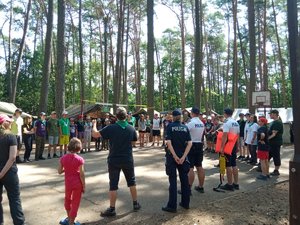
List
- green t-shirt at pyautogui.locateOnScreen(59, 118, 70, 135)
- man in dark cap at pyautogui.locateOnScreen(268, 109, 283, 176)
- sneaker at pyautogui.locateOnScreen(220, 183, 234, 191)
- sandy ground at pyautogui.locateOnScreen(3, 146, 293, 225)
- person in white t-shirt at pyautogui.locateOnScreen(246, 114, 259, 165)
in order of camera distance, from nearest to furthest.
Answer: sandy ground at pyautogui.locateOnScreen(3, 146, 293, 225) < sneaker at pyautogui.locateOnScreen(220, 183, 234, 191) < man in dark cap at pyautogui.locateOnScreen(268, 109, 283, 176) < person in white t-shirt at pyautogui.locateOnScreen(246, 114, 259, 165) < green t-shirt at pyautogui.locateOnScreen(59, 118, 70, 135)

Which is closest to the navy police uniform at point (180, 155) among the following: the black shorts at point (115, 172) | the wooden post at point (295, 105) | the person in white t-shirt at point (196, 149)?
the black shorts at point (115, 172)

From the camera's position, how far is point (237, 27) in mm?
34062

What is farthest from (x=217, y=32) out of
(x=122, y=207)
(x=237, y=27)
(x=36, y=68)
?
(x=122, y=207)

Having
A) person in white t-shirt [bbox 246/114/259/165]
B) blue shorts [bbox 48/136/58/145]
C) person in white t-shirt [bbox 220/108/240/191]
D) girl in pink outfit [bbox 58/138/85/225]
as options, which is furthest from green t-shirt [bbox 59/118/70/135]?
girl in pink outfit [bbox 58/138/85/225]

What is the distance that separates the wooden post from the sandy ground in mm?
2905

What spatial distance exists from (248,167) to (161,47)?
159ft

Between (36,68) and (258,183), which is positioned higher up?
(36,68)

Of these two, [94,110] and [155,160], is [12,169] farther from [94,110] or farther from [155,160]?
[94,110]

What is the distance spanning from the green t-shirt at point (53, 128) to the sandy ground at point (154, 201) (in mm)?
2690

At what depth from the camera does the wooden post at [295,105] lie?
3.04m

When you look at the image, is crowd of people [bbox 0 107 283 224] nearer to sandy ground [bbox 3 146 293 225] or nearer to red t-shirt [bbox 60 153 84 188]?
red t-shirt [bbox 60 153 84 188]

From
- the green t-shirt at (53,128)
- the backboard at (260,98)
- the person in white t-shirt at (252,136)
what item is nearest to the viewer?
the person in white t-shirt at (252,136)

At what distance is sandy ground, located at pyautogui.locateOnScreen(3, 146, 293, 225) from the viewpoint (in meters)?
5.93

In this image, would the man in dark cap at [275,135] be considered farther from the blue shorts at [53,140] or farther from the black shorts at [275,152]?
the blue shorts at [53,140]
